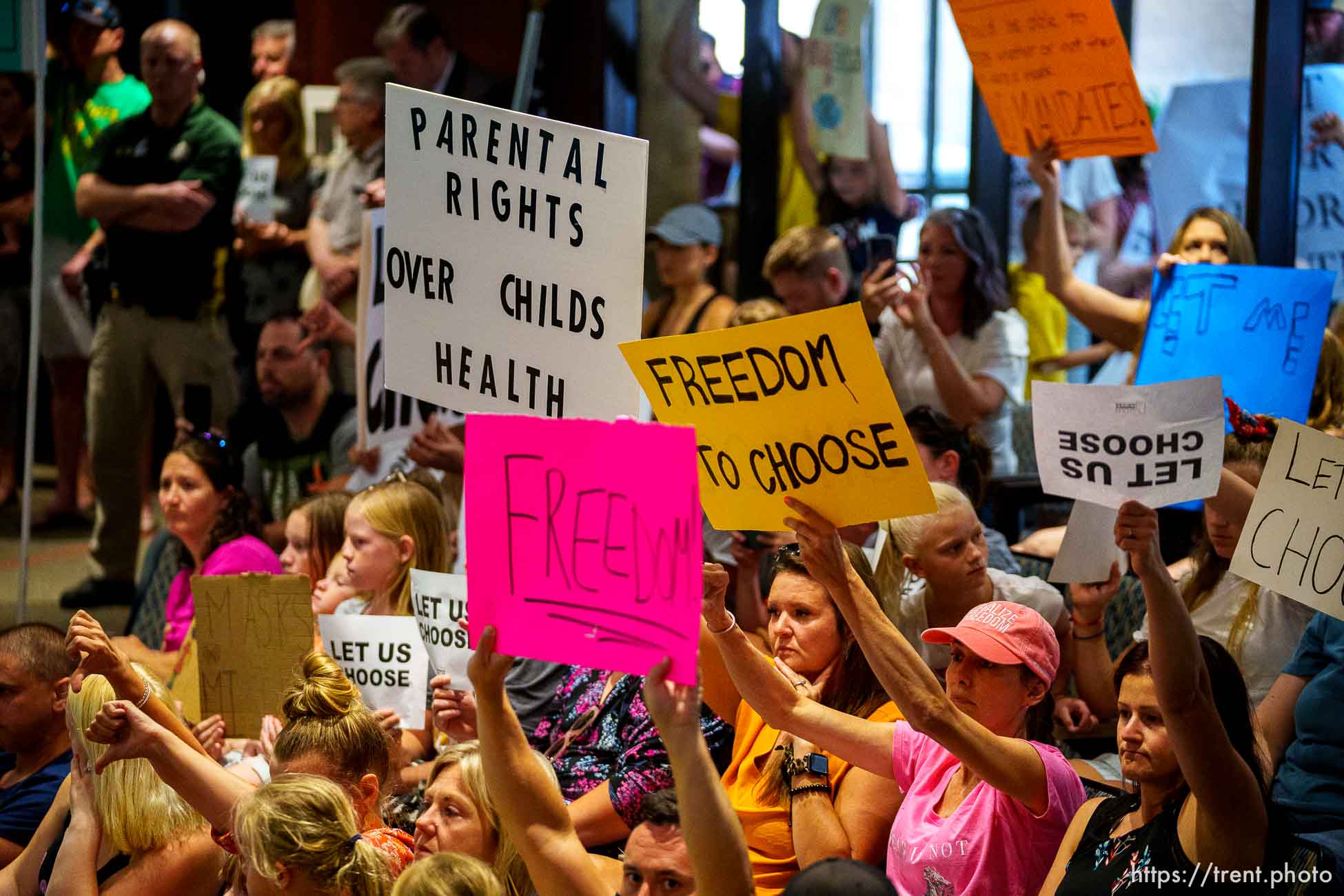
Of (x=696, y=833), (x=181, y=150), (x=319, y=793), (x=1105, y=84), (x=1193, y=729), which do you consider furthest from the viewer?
(x=181, y=150)

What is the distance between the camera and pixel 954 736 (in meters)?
3.06

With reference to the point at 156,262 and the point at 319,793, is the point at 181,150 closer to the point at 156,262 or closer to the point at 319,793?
the point at 156,262

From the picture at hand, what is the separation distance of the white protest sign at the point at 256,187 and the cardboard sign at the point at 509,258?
4.22 metres

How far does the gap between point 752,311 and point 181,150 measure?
3.06 meters

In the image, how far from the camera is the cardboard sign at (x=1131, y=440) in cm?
315

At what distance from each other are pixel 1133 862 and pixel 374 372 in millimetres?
2917

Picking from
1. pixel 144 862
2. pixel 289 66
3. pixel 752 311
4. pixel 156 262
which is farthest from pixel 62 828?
pixel 289 66

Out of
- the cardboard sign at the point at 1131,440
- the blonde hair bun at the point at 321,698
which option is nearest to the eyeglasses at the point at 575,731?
the blonde hair bun at the point at 321,698

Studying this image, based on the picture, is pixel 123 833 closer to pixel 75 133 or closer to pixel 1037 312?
pixel 1037 312

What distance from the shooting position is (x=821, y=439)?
309 cm

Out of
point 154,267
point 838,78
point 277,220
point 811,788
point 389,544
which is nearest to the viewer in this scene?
point 811,788

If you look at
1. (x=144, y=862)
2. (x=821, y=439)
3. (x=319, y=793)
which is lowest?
(x=144, y=862)

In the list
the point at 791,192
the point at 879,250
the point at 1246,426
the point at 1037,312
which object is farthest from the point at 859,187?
the point at 1246,426

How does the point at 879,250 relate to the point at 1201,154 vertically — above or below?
below
